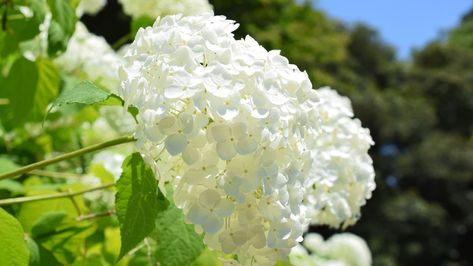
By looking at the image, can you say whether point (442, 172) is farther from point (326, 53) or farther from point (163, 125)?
point (163, 125)

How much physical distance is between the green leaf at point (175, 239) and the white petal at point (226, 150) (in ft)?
0.92

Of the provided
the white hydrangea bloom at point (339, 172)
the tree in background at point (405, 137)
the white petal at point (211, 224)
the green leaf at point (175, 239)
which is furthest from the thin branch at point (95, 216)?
the tree in background at point (405, 137)

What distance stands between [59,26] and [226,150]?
82 cm

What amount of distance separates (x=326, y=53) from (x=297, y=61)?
4.47ft

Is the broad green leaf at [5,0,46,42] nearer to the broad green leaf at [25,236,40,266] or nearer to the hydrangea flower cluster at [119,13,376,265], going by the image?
the broad green leaf at [25,236,40,266]

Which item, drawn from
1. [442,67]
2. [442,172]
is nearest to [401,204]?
[442,172]

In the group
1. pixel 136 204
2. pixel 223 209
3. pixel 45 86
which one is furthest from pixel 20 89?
pixel 223 209

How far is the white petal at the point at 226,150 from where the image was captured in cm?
93

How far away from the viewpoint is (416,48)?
2788 cm

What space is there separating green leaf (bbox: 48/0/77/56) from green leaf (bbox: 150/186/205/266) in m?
0.60

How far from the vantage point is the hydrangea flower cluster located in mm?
939

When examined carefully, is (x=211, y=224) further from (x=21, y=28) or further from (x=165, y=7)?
(x=165, y=7)

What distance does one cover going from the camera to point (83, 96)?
1007 mm

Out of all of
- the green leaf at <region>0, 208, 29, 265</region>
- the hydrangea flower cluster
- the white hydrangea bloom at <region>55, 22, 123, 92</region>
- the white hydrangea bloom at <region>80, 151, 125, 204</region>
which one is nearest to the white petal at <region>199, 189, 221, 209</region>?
the hydrangea flower cluster
